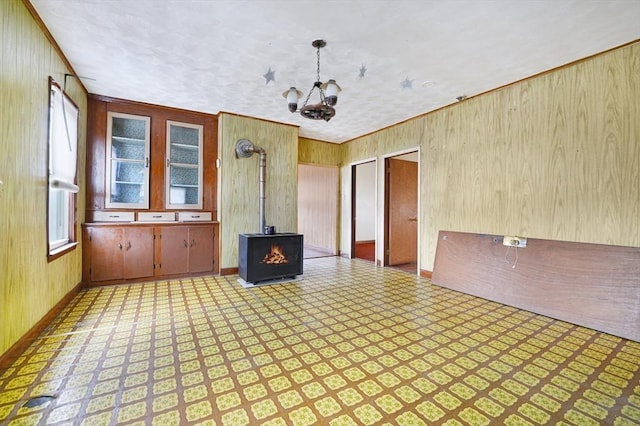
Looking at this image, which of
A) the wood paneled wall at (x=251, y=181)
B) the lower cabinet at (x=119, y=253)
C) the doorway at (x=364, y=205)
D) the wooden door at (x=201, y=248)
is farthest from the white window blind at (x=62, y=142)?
the doorway at (x=364, y=205)

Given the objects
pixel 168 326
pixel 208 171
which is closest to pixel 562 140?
pixel 168 326

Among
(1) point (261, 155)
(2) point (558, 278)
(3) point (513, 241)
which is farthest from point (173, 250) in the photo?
(2) point (558, 278)

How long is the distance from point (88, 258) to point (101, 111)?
2219 mm

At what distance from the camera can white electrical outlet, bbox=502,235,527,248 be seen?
3.66 meters

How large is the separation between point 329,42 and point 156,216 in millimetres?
3785

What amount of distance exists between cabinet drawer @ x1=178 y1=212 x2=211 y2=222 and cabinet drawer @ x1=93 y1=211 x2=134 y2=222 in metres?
0.72

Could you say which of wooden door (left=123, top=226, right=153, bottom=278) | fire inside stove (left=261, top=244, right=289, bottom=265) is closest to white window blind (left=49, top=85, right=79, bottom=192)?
wooden door (left=123, top=226, right=153, bottom=278)

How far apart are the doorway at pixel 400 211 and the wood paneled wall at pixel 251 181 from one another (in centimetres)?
197

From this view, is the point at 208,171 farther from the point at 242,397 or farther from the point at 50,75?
the point at 242,397

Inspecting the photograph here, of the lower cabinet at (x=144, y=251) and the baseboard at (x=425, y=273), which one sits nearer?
the lower cabinet at (x=144, y=251)

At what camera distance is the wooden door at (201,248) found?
485cm

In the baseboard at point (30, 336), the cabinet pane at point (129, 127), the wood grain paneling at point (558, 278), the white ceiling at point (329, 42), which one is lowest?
the baseboard at point (30, 336)

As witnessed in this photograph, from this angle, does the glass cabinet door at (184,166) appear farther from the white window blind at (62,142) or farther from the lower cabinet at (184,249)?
the white window blind at (62,142)

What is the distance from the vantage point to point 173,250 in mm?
4699
